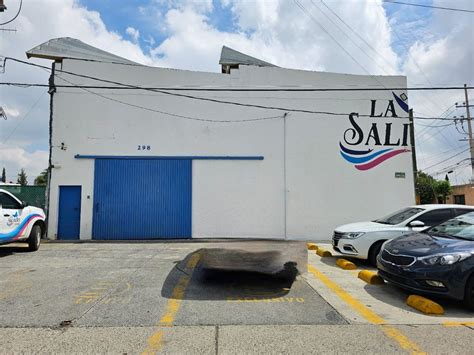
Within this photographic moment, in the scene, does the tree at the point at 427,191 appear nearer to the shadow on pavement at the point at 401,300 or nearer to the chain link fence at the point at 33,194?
the chain link fence at the point at 33,194

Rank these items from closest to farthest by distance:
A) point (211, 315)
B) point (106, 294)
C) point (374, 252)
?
1. point (211, 315)
2. point (106, 294)
3. point (374, 252)

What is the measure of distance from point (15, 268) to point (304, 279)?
6.51 m

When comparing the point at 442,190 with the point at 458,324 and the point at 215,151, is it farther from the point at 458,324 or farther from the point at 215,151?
the point at 458,324

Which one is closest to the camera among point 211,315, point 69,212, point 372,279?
point 211,315

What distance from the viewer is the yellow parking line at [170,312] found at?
12.9ft

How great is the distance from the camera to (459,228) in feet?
21.4

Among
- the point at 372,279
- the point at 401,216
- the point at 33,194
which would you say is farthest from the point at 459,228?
the point at 33,194

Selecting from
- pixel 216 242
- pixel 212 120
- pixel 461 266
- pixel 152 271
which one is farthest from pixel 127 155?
pixel 461 266

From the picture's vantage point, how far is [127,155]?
15.4 meters

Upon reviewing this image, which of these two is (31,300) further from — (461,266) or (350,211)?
(350,211)

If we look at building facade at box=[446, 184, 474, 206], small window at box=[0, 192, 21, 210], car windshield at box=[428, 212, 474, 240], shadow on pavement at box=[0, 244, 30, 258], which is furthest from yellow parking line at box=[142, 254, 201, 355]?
building facade at box=[446, 184, 474, 206]

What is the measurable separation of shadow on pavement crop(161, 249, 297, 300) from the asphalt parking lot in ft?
0.06

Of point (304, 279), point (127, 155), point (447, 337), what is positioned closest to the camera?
point (447, 337)

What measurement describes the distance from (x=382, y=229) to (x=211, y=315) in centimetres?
564
